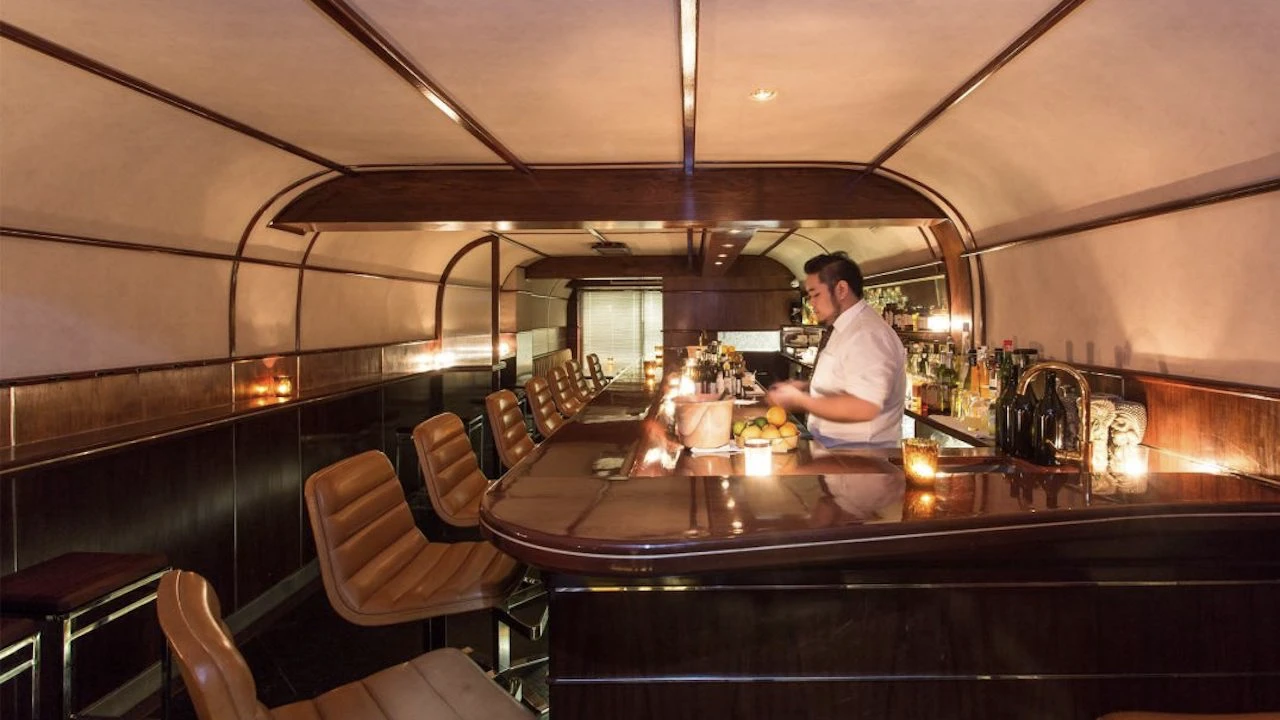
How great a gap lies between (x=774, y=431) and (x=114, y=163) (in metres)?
2.87

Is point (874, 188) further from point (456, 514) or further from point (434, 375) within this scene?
point (434, 375)

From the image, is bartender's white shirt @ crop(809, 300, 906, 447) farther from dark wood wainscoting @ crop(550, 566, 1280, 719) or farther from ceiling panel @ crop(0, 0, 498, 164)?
ceiling panel @ crop(0, 0, 498, 164)

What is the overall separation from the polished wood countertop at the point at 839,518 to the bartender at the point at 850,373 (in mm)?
1030

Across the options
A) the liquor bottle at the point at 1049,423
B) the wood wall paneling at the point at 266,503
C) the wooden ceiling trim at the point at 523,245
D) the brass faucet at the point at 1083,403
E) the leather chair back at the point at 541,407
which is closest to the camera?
the brass faucet at the point at 1083,403

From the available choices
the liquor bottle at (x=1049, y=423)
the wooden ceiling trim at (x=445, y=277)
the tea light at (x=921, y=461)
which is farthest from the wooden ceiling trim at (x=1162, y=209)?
the wooden ceiling trim at (x=445, y=277)

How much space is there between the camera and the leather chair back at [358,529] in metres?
2.21

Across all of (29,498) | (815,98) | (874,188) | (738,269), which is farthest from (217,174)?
(738,269)

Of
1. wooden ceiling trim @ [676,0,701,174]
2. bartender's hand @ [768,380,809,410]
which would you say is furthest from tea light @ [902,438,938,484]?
wooden ceiling trim @ [676,0,701,174]

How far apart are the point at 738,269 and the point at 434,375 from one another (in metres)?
5.28

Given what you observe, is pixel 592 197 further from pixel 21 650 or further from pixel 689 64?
pixel 21 650

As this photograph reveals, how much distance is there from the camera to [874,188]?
4742 millimetres

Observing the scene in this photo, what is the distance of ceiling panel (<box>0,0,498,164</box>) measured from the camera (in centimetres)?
222

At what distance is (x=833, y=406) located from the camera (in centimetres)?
313

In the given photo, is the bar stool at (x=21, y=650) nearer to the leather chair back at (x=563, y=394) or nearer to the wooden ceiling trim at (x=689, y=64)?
the wooden ceiling trim at (x=689, y=64)
